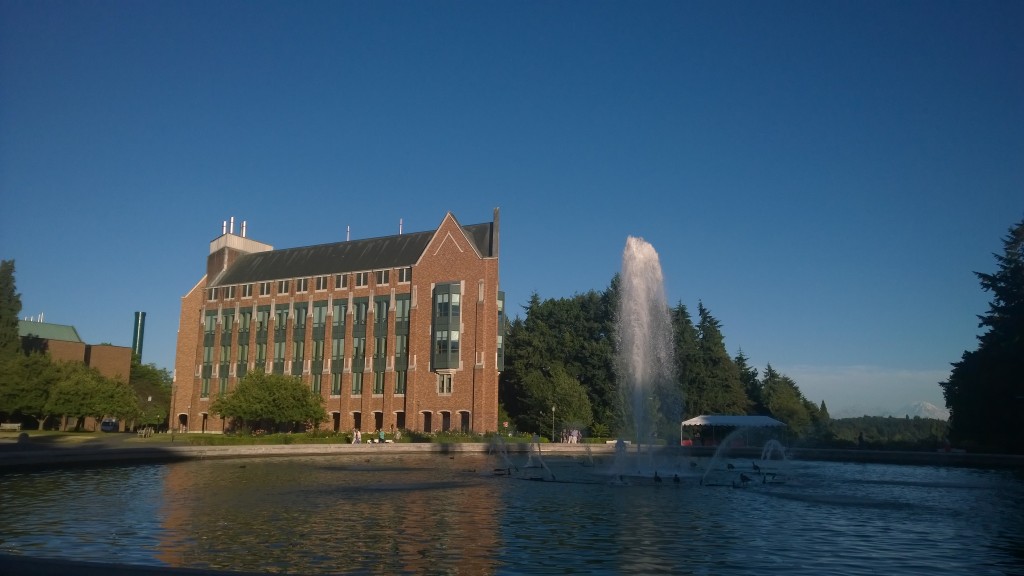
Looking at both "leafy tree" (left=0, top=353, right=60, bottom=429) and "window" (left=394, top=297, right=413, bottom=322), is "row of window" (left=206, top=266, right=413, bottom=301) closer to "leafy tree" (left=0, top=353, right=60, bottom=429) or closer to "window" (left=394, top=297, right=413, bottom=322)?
"window" (left=394, top=297, right=413, bottom=322)

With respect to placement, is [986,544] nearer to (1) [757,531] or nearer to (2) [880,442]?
(1) [757,531]

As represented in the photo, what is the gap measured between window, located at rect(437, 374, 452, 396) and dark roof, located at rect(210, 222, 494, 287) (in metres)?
11.4

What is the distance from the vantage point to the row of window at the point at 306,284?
2995 inches

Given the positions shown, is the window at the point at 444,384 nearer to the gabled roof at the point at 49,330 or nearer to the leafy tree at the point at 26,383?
the leafy tree at the point at 26,383

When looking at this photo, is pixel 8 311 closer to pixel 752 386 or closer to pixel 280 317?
pixel 280 317

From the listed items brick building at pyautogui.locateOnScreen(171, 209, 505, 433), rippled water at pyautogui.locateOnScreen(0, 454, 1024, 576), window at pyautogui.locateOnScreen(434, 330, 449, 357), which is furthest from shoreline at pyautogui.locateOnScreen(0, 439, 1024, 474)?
window at pyautogui.locateOnScreen(434, 330, 449, 357)

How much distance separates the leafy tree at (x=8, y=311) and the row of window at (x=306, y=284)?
20796mm

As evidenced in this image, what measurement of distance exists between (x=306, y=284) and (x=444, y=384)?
69.1 feet

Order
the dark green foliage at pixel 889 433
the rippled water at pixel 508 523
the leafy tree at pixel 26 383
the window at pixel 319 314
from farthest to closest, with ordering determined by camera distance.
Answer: the window at pixel 319 314, the leafy tree at pixel 26 383, the dark green foliage at pixel 889 433, the rippled water at pixel 508 523

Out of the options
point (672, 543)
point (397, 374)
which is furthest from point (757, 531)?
point (397, 374)

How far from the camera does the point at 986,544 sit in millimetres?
14977

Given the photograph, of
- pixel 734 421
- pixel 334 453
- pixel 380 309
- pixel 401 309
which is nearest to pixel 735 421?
pixel 734 421

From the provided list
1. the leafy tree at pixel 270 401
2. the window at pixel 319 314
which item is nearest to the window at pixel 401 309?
the window at pixel 319 314

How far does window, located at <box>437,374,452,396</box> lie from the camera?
70.2 m
